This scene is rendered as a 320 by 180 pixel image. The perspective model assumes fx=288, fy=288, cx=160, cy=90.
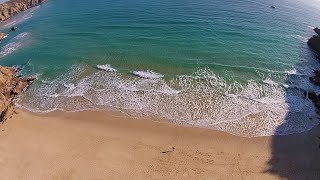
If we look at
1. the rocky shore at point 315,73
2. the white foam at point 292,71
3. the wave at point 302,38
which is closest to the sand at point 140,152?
the rocky shore at point 315,73

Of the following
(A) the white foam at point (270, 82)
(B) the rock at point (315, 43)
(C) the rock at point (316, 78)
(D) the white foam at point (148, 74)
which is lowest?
Answer: (C) the rock at point (316, 78)

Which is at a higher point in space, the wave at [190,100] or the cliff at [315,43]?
the cliff at [315,43]

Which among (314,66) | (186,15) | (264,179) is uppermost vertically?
(186,15)

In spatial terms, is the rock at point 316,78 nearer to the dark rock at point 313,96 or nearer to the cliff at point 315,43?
the dark rock at point 313,96

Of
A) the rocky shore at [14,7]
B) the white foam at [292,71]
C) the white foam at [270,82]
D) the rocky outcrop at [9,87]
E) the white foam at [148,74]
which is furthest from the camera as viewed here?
the rocky shore at [14,7]

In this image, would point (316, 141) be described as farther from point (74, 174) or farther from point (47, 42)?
point (47, 42)

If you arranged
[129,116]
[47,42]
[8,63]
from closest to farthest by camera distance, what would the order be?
[129,116], [8,63], [47,42]

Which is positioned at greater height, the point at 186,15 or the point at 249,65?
the point at 186,15

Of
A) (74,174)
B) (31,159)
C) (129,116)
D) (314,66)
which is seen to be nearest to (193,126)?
(129,116)

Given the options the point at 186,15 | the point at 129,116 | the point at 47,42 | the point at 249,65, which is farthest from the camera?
the point at 186,15
